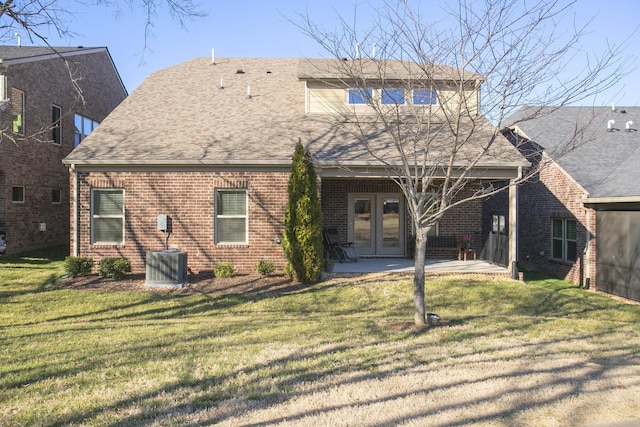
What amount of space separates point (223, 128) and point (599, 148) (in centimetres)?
1207

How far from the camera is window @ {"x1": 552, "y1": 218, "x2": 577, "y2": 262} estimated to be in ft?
49.6

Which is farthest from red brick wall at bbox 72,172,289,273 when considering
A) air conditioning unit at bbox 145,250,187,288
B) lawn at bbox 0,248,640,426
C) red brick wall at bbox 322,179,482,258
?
red brick wall at bbox 322,179,482,258

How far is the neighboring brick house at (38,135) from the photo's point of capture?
14.9m

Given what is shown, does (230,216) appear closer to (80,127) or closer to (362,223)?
(362,223)

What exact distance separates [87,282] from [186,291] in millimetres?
2477

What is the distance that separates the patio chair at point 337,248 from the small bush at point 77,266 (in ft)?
20.3

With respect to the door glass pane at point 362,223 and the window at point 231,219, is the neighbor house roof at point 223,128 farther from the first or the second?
the door glass pane at point 362,223

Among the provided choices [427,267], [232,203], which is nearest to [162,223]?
[232,203]

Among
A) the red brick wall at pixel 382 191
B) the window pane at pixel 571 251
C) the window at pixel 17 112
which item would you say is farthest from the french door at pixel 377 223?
the window at pixel 17 112

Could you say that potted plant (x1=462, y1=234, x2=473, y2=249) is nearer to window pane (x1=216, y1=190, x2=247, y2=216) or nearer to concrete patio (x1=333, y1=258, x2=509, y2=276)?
concrete patio (x1=333, y1=258, x2=509, y2=276)

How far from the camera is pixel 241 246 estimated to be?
41.7ft

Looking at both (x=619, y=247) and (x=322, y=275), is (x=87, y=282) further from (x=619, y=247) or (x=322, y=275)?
(x=619, y=247)

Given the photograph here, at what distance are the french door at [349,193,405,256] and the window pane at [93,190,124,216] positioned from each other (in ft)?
22.1

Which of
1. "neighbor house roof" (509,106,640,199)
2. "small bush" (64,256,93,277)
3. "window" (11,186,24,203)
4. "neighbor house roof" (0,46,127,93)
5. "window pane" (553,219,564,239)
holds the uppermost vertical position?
"neighbor house roof" (0,46,127,93)
